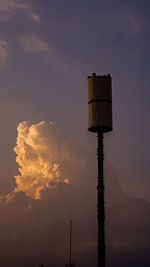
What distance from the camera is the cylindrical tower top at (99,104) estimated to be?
4350 cm

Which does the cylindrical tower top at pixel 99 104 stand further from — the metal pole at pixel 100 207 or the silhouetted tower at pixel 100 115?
the metal pole at pixel 100 207

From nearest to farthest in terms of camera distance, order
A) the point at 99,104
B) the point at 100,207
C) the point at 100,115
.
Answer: the point at 100,207 → the point at 100,115 → the point at 99,104

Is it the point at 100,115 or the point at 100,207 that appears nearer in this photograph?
the point at 100,207

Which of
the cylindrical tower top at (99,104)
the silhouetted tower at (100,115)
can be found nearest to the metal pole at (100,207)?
the silhouetted tower at (100,115)

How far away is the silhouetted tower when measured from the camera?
141 feet

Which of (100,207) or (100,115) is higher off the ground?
(100,115)

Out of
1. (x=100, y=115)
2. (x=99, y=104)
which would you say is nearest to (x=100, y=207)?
(x=100, y=115)

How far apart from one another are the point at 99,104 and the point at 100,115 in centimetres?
123

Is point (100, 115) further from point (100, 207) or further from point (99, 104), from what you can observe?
point (100, 207)

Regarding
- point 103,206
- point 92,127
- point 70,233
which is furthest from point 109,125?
point 70,233

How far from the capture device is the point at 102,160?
144 ft

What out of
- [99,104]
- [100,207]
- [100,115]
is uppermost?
[99,104]

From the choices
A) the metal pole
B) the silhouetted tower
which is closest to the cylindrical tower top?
the silhouetted tower

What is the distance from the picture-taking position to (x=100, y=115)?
4338 centimetres
